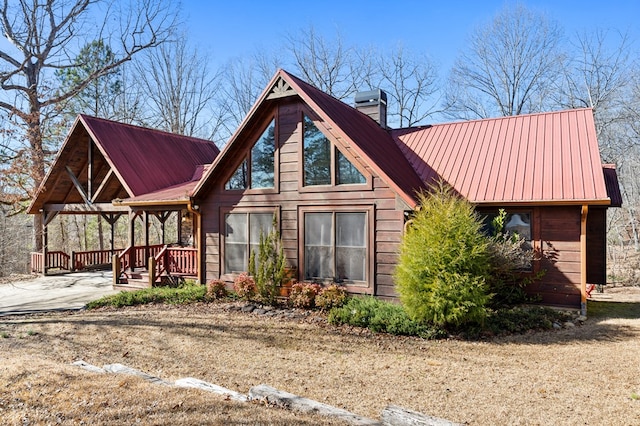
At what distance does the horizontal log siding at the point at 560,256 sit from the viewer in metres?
9.62

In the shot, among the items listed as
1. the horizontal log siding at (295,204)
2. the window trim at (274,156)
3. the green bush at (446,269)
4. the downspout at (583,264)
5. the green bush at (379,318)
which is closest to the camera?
the green bush at (446,269)

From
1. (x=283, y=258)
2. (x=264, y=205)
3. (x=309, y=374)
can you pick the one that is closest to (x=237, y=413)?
(x=309, y=374)

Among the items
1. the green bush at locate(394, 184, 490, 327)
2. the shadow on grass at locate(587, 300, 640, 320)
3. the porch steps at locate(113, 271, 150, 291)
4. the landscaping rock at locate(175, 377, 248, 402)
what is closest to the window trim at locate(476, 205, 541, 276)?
the shadow on grass at locate(587, 300, 640, 320)

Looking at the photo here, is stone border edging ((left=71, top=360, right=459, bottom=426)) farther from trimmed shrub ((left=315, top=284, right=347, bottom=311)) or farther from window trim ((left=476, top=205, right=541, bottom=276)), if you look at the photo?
window trim ((left=476, top=205, right=541, bottom=276))

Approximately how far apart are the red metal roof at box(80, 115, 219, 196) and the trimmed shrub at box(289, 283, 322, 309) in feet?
23.3

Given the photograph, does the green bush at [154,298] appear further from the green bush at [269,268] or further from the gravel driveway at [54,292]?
the green bush at [269,268]

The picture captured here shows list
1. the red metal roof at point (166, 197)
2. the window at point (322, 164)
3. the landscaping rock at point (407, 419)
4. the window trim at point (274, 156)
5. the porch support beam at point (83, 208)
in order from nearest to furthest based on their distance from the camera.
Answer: the landscaping rock at point (407, 419) → the window at point (322, 164) → the window trim at point (274, 156) → the red metal roof at point (166, 197) → the porch support beam at point (83, 208)

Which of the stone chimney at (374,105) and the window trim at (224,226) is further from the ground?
the stone chimney at (374,105)

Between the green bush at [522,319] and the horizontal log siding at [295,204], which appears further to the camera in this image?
the horizontal log siding at [295,204]

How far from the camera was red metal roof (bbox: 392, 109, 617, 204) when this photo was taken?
9758mm

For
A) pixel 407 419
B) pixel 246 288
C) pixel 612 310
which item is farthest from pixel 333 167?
pixel 612 310

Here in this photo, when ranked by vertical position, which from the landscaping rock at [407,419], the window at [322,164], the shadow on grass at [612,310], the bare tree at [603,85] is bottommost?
the shadow on grass at [612,310]

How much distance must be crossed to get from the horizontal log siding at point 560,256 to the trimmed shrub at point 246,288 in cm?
675

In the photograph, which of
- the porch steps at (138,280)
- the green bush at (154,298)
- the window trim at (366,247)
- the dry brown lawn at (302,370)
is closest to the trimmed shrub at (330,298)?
the window trim at (366,247)
